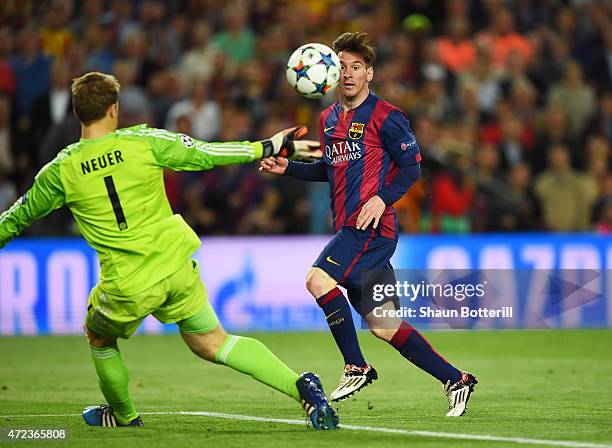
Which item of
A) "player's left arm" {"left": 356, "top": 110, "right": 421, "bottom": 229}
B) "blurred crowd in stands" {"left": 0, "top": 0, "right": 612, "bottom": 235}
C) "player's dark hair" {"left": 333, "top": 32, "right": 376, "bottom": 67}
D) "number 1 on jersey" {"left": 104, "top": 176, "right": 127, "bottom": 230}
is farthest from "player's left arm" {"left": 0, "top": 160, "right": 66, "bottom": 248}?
"blurred crowd in stands" {"left": 0, "top": 0, "right": 612, "bottom": 235}

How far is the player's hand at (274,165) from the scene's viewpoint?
8.10 m

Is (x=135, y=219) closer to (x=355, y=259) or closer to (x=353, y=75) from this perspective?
(x=355, y=259)

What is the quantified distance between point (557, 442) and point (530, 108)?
11.1 m

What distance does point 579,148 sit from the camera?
16594 mm

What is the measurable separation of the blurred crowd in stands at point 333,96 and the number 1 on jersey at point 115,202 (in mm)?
8445

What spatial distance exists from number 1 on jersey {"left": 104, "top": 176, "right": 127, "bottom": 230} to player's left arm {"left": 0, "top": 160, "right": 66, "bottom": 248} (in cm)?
28

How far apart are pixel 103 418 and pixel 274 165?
1.99 meters

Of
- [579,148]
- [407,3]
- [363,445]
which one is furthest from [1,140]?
[363,445]

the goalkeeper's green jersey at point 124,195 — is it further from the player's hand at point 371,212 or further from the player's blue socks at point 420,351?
the player's blue socks at point 420,351

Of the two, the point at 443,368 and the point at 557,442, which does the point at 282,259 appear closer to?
the point at 443,368

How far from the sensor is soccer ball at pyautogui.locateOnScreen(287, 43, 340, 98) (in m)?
8.38

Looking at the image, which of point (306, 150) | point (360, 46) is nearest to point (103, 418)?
point (306, 150)

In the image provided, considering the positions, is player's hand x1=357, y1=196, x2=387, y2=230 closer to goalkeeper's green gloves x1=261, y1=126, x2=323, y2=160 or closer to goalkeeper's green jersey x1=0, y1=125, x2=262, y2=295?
goalkeeper's green gloves x1=261, y1=126, x2=323, y2=160

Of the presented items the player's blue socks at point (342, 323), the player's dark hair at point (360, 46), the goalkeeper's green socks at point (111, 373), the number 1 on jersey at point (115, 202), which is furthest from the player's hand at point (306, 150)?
the goalkeeper's green socks at point (111, 373)
